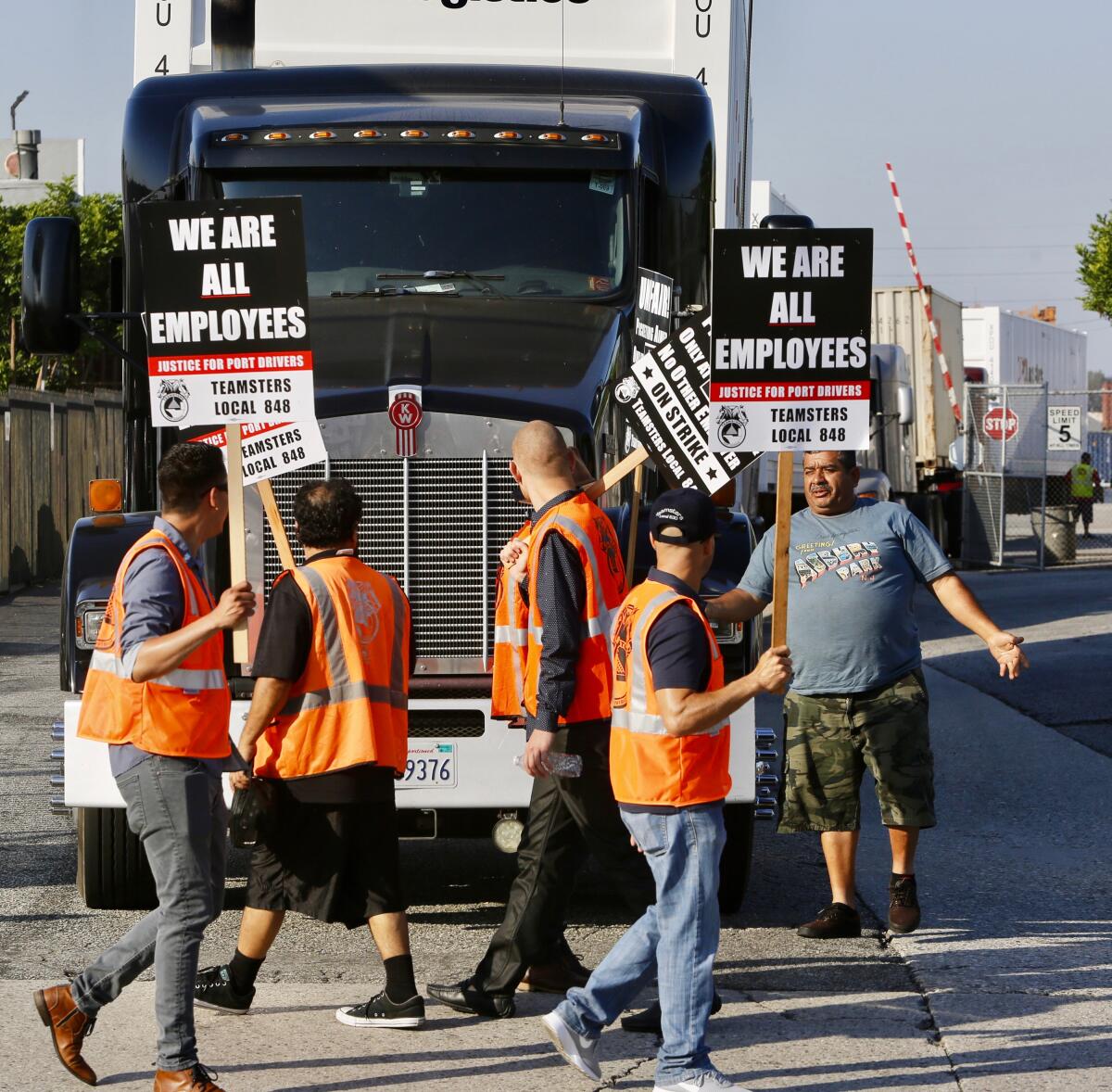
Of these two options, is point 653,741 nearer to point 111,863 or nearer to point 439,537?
point 439,537

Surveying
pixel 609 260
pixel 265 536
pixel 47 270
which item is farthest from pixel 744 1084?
pixel 47 270

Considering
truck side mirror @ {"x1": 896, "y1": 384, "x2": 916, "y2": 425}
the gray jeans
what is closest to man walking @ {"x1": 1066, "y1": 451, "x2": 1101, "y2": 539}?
truck side mirror @ {"x1": 896, "y1": 384, "x2": 916, "y2": 425}

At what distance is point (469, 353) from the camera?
731 centimetres

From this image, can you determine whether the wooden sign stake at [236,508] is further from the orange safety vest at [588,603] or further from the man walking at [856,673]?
the man walking at [856,673]

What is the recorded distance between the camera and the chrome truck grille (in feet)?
23.1

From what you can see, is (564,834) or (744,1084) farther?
(564,834)

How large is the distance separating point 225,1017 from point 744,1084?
1.71 meters

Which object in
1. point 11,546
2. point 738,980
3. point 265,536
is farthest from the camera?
point 11,546

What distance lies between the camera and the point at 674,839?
512cm

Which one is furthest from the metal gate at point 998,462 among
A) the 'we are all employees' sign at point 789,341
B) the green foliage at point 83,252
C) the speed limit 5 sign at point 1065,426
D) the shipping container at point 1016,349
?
the 'we are all employees' sign at point 789,341

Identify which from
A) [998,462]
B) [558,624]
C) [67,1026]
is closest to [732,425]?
[558,624]

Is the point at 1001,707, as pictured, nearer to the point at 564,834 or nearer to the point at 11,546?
the point at 564,834

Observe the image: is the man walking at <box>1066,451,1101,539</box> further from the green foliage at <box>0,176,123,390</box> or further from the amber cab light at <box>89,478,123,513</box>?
the amber cab light at <box>89,478,123,513</box>

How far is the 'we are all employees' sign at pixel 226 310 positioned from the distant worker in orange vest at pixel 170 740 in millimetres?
648
